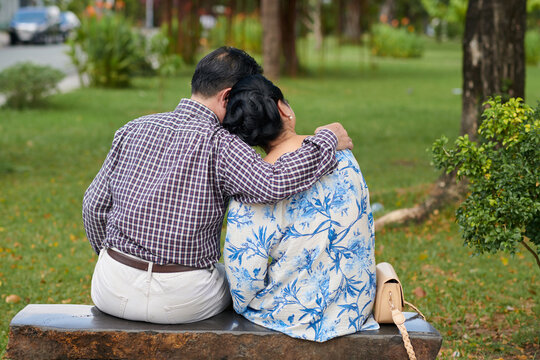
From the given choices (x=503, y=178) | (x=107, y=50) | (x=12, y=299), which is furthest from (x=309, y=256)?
(x=107, y=50)

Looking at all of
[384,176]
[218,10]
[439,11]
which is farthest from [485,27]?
[439,11]

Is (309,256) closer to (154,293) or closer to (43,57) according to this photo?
(154,293)

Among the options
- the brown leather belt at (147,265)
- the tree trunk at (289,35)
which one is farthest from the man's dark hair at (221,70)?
the tree trunk at (289,35)

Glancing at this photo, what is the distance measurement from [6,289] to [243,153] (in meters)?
3.02

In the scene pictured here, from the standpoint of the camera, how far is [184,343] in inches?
111

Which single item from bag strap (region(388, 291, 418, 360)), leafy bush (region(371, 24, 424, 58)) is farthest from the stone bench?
leafy bush (region(371, 24, 424, 58))

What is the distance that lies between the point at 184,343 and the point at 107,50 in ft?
50.8

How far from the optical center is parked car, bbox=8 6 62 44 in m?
31.6

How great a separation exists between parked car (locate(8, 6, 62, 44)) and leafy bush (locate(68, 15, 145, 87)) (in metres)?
14.6

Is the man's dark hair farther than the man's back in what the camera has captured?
Yes

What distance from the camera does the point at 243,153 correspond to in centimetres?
268

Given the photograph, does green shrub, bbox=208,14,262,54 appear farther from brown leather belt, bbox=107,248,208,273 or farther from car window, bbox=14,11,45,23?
brown leather belt, bbox=107,248,208,273

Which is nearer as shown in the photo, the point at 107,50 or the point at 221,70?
the point at 221,70

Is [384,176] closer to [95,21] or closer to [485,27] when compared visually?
[485,27]
